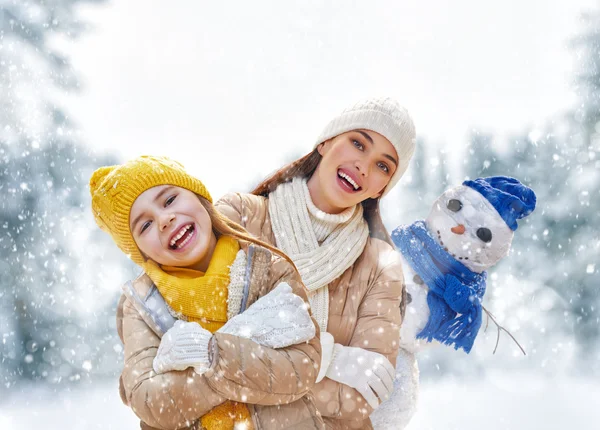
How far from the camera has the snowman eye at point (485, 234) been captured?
228cm

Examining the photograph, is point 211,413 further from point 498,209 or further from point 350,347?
point 498,209

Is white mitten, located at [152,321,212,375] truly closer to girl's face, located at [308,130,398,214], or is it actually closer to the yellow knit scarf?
the yellow knit scarf

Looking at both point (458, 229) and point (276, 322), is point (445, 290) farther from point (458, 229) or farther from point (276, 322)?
point (276, 322)

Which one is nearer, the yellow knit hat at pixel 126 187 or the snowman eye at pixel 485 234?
the yellow knit hat at pixel 126 187

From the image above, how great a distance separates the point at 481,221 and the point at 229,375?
1.27 meters

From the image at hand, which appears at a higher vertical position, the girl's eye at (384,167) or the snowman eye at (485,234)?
the girl's eye at (384,167)

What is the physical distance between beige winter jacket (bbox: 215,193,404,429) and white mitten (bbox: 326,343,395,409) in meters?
0.02

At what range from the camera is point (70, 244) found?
3467 mm

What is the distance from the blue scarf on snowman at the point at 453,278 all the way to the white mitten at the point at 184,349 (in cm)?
113

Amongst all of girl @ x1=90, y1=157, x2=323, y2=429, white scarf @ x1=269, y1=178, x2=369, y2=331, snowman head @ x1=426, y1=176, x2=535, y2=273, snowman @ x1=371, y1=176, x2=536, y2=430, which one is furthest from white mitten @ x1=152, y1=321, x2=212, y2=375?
snowman head @ x1=426, y1=176, x2=535, y2=273

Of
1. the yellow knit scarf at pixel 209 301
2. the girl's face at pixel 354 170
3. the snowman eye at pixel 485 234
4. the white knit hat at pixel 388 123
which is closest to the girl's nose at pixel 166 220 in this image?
the yellow knit scarf at pixel 209 301

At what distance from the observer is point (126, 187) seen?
1.49 meters

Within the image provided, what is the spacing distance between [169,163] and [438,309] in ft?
3.83

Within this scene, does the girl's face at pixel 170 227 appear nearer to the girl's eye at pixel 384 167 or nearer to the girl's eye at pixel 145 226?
the girl's eye at pixel 145 226
